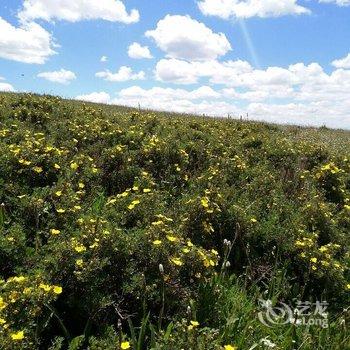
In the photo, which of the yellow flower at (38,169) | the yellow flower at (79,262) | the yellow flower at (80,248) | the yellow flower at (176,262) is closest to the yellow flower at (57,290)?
the yellow flower at (79,262)

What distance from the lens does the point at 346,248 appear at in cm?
702

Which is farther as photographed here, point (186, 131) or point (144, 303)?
point (186, 131)

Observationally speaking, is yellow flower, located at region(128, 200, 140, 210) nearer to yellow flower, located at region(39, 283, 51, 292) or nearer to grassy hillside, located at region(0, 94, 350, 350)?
grassy hillside, located at region(0, 94, 350, 350)

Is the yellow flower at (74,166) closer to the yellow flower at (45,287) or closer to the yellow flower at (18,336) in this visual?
the yellow flower at (45,287)

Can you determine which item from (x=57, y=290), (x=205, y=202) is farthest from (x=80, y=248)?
(x=205, y=202)

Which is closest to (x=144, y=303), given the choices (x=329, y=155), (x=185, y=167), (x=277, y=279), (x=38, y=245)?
(x=38, y=245)

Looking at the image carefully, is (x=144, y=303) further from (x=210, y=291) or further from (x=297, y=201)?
(x=297, y=201)

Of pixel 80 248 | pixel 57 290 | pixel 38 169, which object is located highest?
pixel 38 169

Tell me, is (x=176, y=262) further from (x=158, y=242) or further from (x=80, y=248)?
(x=80, y=248)

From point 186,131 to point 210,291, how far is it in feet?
20.7

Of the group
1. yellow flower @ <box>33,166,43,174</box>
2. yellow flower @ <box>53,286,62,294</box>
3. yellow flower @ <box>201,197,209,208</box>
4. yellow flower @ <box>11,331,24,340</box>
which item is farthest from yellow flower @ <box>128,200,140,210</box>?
yellow flower @ <box>11,331,24,340</box>

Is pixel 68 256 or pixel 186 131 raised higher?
pixel 186 131

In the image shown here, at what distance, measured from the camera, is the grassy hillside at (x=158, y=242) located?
4418 millimetres

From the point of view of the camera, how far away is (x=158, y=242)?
4.89m
